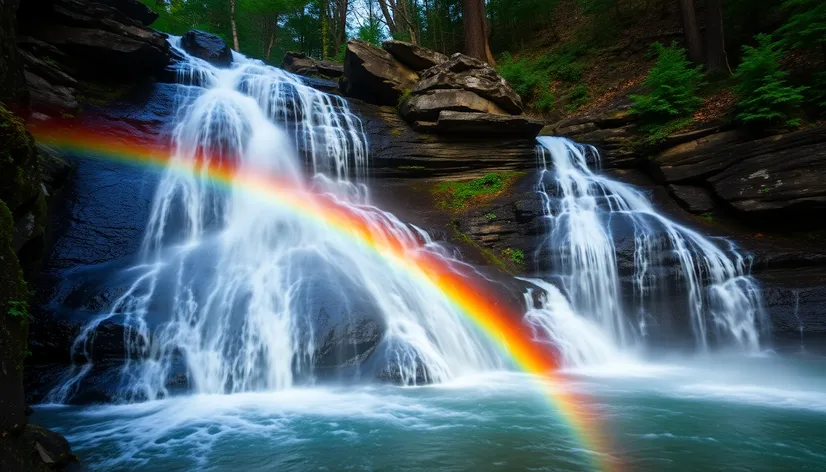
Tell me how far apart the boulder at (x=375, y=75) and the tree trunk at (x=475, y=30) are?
4.21 meters

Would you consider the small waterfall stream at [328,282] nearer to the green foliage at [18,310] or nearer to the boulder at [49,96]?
the boulder at [49,96]

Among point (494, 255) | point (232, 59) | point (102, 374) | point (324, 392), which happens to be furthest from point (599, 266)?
point (232, 59)

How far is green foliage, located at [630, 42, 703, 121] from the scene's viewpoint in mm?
12859

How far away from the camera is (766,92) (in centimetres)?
1073

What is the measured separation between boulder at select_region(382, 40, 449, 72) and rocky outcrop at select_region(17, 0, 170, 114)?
23.6 ft

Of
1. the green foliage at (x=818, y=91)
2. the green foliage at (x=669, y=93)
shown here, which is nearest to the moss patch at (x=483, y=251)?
the green foliage at (x=669, y=93)

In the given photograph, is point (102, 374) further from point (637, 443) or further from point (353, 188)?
point (353, 188)

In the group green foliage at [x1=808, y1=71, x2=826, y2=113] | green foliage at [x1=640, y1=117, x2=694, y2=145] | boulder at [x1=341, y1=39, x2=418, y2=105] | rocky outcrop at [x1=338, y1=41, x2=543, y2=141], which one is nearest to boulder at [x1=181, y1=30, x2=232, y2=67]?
rocky outcrop at [x1=338, y1=41, x2=543, y2=141]

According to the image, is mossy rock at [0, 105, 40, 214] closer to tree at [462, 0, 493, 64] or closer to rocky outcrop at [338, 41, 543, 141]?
rocky outcrop at [338, 41, 543, 141]

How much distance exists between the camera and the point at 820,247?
9578 mm

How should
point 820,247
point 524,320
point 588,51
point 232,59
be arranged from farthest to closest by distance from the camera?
point 588,51
point 232,59
point 820,247
point 524,320

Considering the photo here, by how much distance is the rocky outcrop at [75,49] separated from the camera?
1099 cm

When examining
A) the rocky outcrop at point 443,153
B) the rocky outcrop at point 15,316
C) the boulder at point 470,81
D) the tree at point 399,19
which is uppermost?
the tree at point 399,19

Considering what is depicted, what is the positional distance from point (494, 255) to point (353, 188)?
4578 mm
